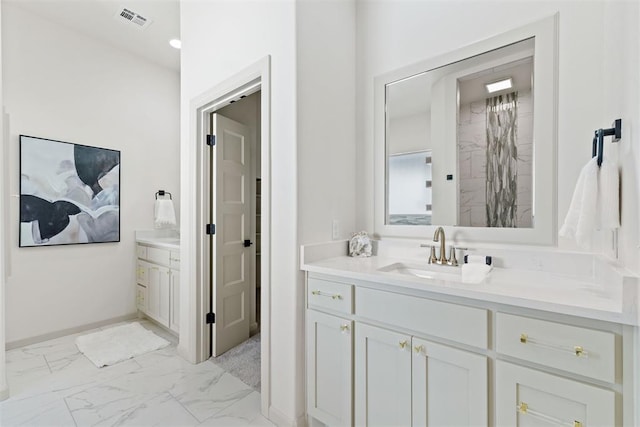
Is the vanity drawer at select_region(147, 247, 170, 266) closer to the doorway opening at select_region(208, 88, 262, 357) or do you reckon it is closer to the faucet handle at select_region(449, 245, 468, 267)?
the doorway opening at select_region(208, 88, 262, 357)

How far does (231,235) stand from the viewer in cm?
278

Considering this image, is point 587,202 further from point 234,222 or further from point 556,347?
point 234,222

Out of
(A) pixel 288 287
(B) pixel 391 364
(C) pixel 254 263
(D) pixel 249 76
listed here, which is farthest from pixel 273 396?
(D) pixel 249 76

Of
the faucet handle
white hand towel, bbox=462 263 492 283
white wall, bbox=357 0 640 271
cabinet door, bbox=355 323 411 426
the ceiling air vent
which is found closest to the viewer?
white wall, bbox=357 0 640 271

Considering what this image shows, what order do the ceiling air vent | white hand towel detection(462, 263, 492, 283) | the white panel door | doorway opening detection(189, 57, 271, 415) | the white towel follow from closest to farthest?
white hand towel detection(462, 263, 492, 283) → doorway opening detection(189, 57, 271, 415) → the white panel door → the ceiling air vent → the white towel

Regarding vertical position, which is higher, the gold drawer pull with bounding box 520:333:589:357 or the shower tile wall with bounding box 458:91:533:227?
the shower tile wall with bounding box 458:91:533:227

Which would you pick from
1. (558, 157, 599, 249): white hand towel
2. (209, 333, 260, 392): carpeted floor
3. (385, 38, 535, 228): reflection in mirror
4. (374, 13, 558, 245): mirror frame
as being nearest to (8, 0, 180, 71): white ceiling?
(385, 38, 535, 228): reflection in mirror

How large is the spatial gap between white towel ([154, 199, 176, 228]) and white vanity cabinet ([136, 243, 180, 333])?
Result: 34 cm

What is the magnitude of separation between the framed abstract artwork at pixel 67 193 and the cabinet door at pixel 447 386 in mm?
3420

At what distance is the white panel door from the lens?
261cm

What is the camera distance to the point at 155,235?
12.2ft

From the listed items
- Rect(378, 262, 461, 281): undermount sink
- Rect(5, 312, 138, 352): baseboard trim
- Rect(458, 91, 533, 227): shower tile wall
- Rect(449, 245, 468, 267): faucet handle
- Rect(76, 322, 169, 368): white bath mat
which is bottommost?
Rect(76, 322, 169, 368): white bath mat

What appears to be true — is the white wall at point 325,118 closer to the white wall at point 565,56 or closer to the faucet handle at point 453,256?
the white wall at point 565,56

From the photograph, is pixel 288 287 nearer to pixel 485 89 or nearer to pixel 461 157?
pixel 461 157
